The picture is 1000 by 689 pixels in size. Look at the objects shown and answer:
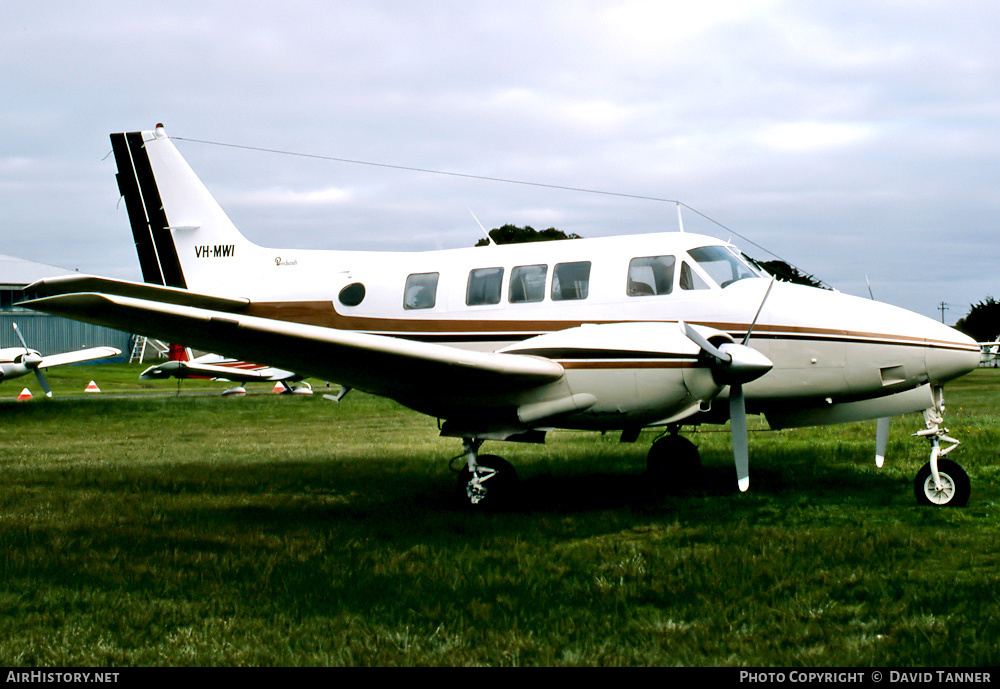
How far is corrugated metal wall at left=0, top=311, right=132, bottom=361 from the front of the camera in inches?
2137

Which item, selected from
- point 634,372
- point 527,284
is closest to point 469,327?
point 527,284

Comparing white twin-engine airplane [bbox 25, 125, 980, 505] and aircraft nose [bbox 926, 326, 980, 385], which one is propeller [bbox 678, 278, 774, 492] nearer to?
white twin-engine airplane [bbox 25, 125, 980, 505]

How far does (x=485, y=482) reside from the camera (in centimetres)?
883

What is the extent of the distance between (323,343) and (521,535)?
8.38 ft

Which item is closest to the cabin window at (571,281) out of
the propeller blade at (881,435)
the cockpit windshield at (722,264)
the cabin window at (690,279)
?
the cabin window at (690,279)

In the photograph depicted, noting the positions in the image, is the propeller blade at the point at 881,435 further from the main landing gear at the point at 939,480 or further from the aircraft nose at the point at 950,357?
the aircraft nose at the point at 950,357

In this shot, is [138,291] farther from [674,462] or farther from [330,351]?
[674,462]

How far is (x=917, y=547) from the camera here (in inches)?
263

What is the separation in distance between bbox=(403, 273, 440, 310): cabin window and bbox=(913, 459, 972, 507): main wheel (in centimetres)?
571

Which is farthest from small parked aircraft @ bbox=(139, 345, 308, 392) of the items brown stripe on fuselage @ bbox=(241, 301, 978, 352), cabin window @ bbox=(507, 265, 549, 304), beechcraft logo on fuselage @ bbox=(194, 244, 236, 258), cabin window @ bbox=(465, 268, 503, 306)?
cabin window @ bbox=(507, 265, 549, 304)

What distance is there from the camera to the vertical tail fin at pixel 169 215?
1233 cm

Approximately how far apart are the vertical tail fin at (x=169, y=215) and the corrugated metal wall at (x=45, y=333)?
1812 inches
